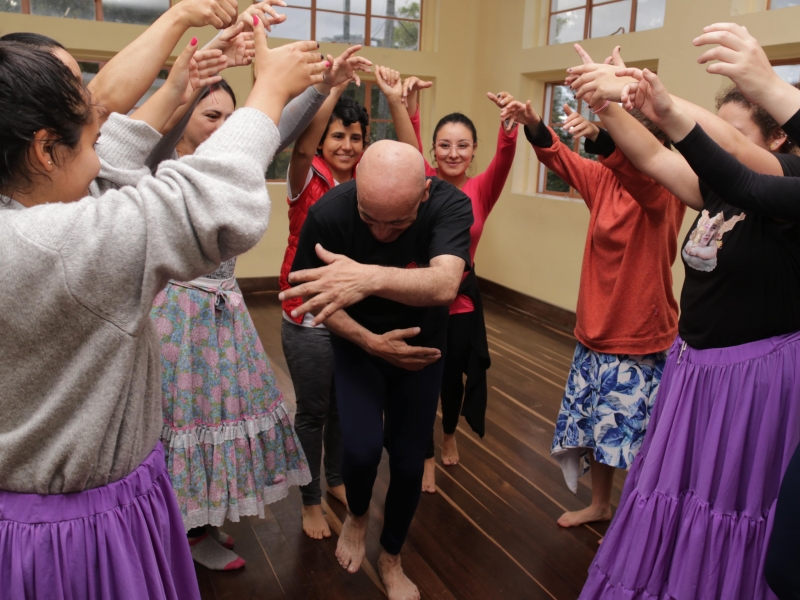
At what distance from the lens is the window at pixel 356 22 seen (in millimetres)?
6137

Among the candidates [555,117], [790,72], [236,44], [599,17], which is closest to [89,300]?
[236,44]

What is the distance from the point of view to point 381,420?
195 cm

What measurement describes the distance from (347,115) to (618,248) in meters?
1.15

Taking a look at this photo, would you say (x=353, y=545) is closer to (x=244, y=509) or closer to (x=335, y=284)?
(x=244, y=509)

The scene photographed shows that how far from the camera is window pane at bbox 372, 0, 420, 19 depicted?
6402mm

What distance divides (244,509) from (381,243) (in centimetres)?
95

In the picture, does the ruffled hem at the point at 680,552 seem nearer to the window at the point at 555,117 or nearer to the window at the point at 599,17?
the window at the point at 599,17

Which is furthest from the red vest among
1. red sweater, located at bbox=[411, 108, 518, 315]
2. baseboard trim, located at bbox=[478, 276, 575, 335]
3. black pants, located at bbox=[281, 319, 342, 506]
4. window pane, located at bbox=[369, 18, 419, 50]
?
window pane, located at bbox=[369, 18, 419, 50]

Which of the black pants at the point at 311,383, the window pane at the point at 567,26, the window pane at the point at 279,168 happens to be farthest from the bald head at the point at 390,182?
the window pane at the point at 279,168

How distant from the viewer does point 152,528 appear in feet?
3.81

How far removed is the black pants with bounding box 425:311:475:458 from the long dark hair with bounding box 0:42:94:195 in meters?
1.87

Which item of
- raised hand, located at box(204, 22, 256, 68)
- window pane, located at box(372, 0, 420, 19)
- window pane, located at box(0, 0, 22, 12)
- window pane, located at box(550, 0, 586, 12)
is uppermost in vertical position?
window pane, located at box(372, 0, 420, 19)

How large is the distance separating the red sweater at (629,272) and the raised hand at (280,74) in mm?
1346

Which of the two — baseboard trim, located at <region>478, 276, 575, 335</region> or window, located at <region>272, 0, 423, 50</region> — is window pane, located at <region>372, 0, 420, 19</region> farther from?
baseboard trim, located at <region>478, 276, 575, 335</region>
